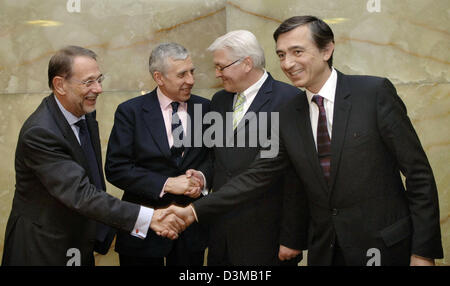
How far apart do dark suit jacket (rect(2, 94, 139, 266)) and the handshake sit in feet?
1.19

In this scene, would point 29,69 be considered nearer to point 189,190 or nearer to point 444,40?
point 189,190

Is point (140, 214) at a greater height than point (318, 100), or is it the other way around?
point (318, 100)

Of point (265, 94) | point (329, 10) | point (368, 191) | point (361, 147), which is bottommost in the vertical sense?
point (368, 191)

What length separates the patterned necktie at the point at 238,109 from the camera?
283 cm

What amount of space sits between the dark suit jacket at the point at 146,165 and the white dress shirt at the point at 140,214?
0.17 metres

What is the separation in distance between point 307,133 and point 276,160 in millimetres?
395

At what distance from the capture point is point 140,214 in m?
2.65

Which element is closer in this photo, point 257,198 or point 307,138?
point 307,138

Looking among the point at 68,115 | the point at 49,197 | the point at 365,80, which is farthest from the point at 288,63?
the point at 49,197

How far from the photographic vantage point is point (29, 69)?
155 inches

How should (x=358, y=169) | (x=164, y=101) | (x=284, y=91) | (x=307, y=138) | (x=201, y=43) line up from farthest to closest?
1. (x=201, y=43)
2. (x=164, y=101)
3. (x=284, y=91)
4. (x=307, y=138)
5. (x=358, y=169)

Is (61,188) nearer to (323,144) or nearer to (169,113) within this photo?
(169,113)

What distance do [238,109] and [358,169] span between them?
94cm

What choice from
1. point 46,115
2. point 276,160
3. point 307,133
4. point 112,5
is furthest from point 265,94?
point 112,5
